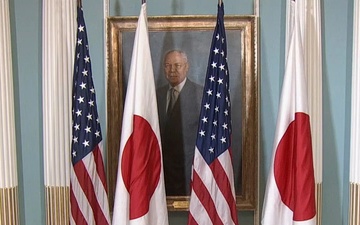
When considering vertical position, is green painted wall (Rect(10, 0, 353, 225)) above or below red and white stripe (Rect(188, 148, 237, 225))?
above

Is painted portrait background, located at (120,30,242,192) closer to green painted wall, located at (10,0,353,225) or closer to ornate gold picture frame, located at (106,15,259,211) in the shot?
ornate gold picture frame, located at (106,15,259,211)

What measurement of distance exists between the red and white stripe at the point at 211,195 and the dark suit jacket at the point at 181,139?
0.35 meters

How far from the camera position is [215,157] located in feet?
10.1

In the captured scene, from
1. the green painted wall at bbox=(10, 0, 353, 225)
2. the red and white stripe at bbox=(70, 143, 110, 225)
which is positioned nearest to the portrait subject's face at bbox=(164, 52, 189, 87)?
the green painted wall at bbox=(10, 0, 353, 225)

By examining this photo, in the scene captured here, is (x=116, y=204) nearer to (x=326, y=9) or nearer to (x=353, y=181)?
(x=353, y=181)

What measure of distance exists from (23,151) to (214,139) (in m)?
1.55

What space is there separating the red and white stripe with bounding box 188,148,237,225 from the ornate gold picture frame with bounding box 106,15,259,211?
34 cm

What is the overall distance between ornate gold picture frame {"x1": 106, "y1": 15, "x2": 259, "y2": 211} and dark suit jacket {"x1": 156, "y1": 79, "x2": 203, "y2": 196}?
8 centimetres

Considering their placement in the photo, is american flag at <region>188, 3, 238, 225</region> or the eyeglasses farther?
the eyeglasses

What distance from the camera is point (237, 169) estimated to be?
3.42 metres

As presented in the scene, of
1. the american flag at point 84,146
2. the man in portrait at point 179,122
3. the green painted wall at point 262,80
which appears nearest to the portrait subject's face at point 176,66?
the man in portrait at point 179,122

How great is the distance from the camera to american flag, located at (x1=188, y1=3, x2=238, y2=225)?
10.1 feet

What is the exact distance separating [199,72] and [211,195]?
0.96 m

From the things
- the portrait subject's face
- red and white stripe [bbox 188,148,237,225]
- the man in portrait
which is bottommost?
red and white stripe [bbox 188,148,237,225]
